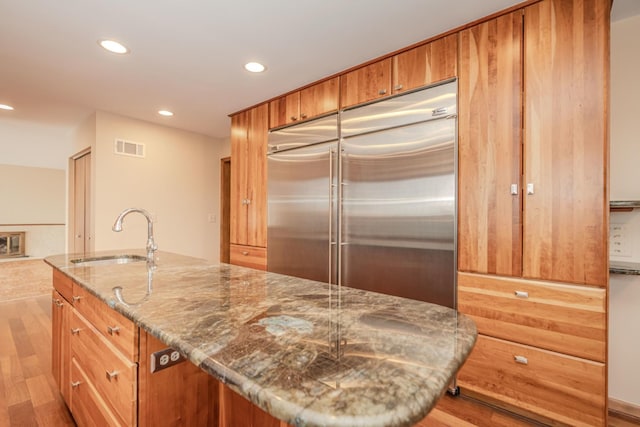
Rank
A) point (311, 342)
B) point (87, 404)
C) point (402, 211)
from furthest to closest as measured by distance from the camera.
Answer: point (402, 211) → point (87, 404) → point (311, 342)

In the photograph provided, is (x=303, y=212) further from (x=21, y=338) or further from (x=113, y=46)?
(x=21, y=338)

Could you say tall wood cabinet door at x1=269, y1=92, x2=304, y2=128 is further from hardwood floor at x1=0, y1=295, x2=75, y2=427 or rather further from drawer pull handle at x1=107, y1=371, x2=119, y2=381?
hardwood floor at x1=0, y1=295, x2=75, y2=427

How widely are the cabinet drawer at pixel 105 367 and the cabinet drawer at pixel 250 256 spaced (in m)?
1.85

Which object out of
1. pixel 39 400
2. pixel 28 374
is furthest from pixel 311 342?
pixel 28 374

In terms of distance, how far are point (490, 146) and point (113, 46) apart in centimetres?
272

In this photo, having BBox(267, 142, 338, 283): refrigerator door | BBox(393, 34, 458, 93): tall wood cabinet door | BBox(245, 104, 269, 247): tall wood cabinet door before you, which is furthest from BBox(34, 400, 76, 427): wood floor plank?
BBox(393, 34, 458, 93): tall wood cabinet door

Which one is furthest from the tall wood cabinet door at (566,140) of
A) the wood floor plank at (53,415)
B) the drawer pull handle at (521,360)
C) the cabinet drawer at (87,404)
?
the wood floor plank at (53,415)

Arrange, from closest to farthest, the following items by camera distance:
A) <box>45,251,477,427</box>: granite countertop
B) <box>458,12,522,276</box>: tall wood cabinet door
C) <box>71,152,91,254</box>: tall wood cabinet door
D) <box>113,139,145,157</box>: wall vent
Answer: <box>45,251,477,427</box>: granite countertop < <box>458,12,522,276</box>: tall wood cabinet door < <box>113,139,145,157</box>: wall vent < <box>71,152,91,254</box>: tall wood cabinet door

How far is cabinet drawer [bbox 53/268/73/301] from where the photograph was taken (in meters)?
1.65

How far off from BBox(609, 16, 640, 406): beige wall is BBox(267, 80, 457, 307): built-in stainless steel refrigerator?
101cm

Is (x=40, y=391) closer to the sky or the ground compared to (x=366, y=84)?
closer to the ground

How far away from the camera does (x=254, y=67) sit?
2.58 meters

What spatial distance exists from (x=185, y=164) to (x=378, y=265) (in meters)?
3.43

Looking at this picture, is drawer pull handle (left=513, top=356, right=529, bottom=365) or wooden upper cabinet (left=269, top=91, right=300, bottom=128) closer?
drawer pull handle (left=513, top=356, right=529, bottom=365)
